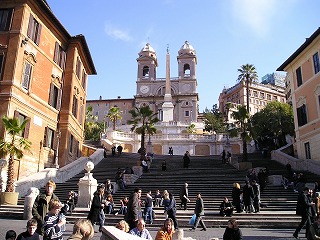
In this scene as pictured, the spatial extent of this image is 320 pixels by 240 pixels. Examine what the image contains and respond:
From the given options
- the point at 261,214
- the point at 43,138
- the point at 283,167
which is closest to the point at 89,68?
the point at 43,138

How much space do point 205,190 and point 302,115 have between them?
14027mm

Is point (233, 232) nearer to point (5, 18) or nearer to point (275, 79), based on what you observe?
point (5, 18)

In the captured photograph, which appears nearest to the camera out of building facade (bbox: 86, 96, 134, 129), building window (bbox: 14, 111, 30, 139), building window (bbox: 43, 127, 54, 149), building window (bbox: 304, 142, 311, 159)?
building window (bbox: 14, 111, 30, 139)

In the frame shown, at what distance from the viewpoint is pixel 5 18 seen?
2289 centimetres

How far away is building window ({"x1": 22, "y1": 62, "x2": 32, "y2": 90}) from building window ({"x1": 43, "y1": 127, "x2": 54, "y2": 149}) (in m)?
3.92

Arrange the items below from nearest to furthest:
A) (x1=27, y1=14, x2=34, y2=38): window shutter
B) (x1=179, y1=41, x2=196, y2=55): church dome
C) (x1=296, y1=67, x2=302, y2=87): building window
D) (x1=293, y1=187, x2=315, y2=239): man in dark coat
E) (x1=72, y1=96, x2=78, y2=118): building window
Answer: (x1=293, y1=187, x2=315, y2=239): man in dark coat < (x1=27, y1=14, x2=34, y2=38): window shutter < (x1=296, y1=67, x2=302, y2=87): building window < (x1=72, y1=96, x2=78, y2=118): building window < (x1=179, y1=41, x2=196, y2=55): church dome

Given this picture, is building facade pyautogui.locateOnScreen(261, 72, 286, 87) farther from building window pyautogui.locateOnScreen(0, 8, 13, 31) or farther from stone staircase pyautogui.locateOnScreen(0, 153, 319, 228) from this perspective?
building window pyautogui.locateOnScreen(0, 8, 13, 31)

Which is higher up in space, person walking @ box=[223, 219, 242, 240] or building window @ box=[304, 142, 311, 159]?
building window @ box=[304, 142, 311, 159]

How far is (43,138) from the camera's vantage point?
2445 centimetres

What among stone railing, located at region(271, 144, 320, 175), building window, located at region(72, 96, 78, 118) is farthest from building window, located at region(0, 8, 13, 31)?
stone railing, located at region(271, 144, 320, 175)

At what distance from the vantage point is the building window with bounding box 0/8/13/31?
22.7 m

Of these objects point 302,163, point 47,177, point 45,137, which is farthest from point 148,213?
point 302,163

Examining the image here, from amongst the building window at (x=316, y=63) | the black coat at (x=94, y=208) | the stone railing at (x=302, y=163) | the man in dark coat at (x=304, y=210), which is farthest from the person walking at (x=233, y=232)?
the building window at (x=316, y=63)

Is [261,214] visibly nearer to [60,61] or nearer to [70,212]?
[70,212]
